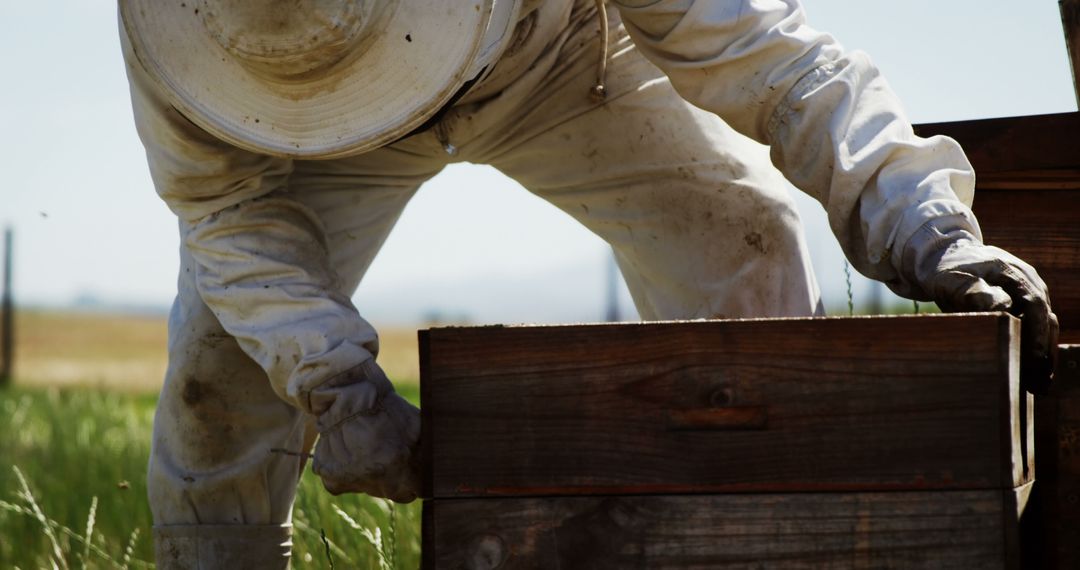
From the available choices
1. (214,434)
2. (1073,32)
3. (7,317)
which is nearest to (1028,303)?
(1073,32)

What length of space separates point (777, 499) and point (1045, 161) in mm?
1310

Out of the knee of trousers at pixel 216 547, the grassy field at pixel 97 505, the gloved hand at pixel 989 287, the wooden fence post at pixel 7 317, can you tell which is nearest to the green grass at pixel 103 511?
the grassy field at pixel 97 505

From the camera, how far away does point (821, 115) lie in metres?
2.55

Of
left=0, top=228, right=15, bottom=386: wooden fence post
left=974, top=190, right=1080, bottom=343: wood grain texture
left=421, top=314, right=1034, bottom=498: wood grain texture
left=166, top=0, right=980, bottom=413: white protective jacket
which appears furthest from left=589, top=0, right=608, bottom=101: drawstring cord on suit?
left=0, top=228, right=15, bottom=386: wooden fence post

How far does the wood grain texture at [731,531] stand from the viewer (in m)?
1.92

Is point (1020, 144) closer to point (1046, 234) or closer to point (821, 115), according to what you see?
point (1046, 234)

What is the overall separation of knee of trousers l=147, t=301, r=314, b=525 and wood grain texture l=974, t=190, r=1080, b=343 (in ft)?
5.03

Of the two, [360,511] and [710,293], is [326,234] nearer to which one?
[710,293]

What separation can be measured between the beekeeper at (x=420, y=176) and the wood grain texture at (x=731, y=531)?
1.21 feet

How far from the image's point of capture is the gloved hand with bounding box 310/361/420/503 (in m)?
2.44

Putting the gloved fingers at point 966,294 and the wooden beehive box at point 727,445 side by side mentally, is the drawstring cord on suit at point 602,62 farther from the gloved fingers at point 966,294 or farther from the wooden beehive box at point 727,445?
the wooden beehive box at point 727,445

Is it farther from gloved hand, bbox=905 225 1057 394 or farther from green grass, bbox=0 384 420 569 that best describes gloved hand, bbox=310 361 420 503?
gloved hand, bbox=905 225 1057 394

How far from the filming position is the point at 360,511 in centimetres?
419

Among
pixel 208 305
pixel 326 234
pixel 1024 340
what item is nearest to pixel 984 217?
pixel 1024 340
